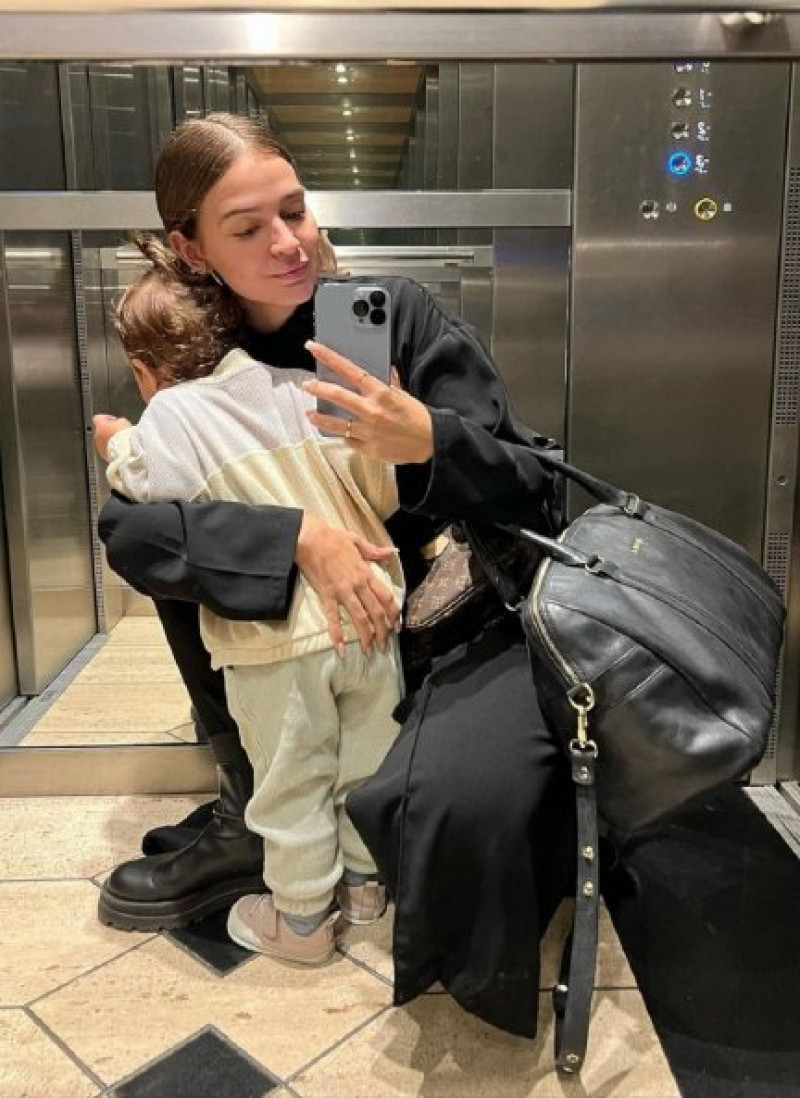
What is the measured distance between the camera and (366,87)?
6.39ft

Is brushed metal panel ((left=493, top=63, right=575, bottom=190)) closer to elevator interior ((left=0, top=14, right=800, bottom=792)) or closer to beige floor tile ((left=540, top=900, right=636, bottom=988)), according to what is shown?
elevator interior ((left=0, top=14, right=800, bottom=792))

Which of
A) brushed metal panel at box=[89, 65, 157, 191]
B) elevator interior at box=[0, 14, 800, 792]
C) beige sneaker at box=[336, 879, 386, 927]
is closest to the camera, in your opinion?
beige sneaker at box=[336, 879, 386, 927]

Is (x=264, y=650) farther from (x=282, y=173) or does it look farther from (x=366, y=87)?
(x=366, y=87)

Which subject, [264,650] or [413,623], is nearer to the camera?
[264,650]

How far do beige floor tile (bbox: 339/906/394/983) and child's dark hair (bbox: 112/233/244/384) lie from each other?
81 centimetres

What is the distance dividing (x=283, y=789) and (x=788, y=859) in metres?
0.88

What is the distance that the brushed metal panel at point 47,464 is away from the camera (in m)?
2.07

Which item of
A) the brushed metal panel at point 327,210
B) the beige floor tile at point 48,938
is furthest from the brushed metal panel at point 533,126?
the beige floor tile at point 48,938

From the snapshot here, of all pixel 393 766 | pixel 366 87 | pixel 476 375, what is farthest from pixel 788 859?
pixel 366 87

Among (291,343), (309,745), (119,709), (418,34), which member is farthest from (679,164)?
(119,709)

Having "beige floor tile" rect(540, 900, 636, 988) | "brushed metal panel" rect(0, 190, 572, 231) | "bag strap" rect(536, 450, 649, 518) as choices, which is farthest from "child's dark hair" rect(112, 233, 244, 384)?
"beige floor tile" rect(540, 900, 636, 988)

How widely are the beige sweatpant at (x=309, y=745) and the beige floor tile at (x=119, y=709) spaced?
724mm

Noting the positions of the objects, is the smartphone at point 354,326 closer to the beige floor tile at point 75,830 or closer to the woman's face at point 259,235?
the woman's face at point 259,235

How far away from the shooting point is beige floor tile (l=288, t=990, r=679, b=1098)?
3.53 ft
